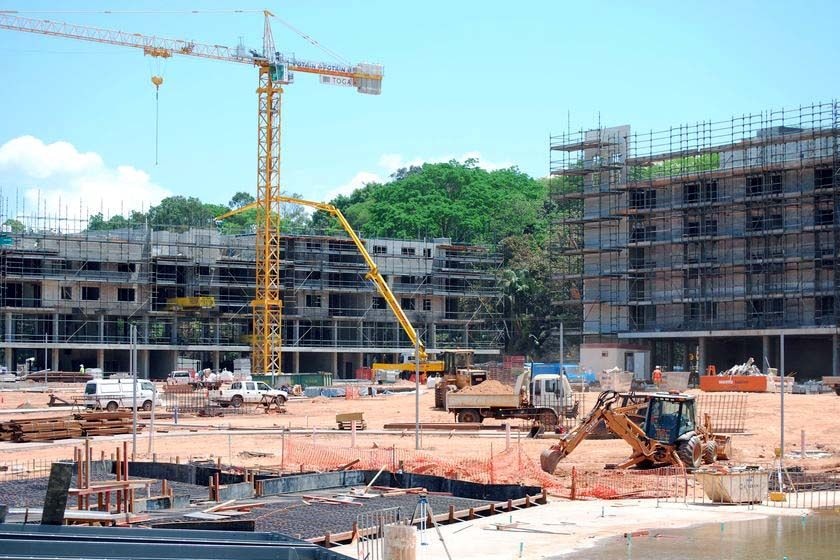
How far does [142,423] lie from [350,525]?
3074 centimetres

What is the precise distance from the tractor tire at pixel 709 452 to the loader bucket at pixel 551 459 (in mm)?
3828

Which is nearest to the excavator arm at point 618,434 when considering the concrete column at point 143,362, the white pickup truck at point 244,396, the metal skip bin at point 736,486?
the metal skip bin at point 736,486

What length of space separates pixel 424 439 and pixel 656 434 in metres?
14.5

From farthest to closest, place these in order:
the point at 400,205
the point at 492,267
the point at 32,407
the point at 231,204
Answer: the point at 231,204 → the point at 400,205 → the point at 492,267 → the point at 32,407

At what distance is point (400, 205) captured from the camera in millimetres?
154625

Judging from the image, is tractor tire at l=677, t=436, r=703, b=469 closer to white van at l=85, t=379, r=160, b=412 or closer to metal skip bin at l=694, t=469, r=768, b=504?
metal skip bin at l=694, t=469, r=768, b=504

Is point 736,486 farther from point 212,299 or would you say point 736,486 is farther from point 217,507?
point 212,299

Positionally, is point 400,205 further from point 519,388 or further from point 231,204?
point 519,388

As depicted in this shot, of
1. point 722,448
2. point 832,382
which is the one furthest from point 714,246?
point 722,448

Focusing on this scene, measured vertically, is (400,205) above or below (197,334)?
above

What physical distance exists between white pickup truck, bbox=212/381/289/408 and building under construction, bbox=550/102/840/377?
38215 mm

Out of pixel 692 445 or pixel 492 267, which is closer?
pixel 692 445

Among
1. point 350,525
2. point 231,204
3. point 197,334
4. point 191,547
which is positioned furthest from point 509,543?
point 231,204

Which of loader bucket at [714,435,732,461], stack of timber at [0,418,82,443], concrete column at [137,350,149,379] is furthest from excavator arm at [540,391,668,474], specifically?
concrete column at [137,350,149,379]
